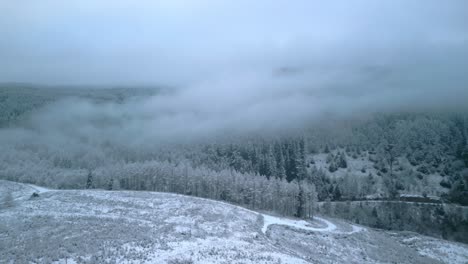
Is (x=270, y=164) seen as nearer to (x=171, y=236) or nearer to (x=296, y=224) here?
(x=296, y=224)

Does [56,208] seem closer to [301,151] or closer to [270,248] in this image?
[270,248]

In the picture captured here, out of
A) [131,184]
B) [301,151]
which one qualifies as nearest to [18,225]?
[131,184]

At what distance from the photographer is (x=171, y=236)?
4850cm

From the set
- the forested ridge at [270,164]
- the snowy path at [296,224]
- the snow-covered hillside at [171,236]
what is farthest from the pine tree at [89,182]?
the snowy path at [296,224]

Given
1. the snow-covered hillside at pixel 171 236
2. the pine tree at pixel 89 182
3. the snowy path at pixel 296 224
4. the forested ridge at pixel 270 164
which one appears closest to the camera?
the snow-covered hillside at pixel 171 236

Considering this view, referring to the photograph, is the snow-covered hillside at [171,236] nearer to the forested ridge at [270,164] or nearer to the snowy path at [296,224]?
the snowy path at [296,224]

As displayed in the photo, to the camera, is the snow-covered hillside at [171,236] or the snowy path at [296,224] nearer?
the snow-covered hillside at [171,236]

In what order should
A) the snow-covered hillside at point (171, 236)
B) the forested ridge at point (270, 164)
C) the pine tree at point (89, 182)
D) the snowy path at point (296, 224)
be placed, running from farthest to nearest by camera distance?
1. the pine tree at point (89, 182)
2. the forested ridge at point (270, 164)
3. the snowy path at point (296, 224)
4. the snow-covered hillside at point (171, 236)

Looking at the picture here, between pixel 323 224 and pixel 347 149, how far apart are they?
98.9 meters

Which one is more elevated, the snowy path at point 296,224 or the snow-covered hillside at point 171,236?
the snow-covered hillside at point 171,236

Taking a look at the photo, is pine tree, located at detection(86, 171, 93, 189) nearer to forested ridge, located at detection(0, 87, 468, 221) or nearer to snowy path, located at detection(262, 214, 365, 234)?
forested ridge, located at detection(0, 87, 468, 221)

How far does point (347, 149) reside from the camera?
169000 mm

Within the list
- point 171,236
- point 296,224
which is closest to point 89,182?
point 171,236

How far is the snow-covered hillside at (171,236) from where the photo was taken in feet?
128
